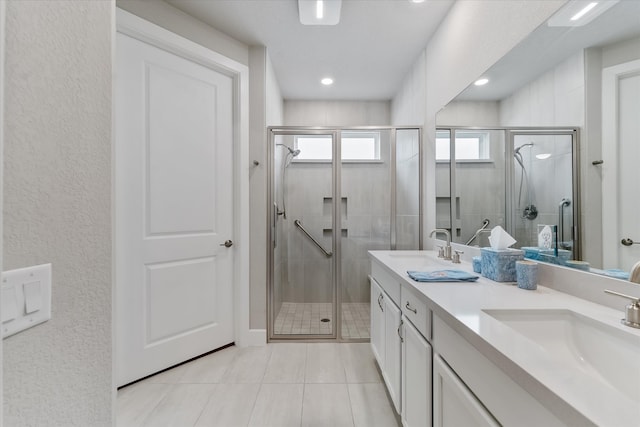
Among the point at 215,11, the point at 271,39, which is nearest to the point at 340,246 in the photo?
the point at 271,39

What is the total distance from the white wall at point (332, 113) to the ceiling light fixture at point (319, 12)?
1.67 meters

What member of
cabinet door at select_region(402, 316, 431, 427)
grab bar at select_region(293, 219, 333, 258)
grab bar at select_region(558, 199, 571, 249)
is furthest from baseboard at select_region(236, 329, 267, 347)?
grab bar at select_region(558, 199, 571, 249)

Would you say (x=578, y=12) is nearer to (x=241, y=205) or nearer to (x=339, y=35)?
(x=339, y=35)

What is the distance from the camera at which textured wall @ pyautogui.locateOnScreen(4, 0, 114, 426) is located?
20.0 inches

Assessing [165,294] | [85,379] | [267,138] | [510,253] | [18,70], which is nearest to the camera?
[18,70]

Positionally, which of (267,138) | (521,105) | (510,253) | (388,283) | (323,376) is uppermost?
(267,138)

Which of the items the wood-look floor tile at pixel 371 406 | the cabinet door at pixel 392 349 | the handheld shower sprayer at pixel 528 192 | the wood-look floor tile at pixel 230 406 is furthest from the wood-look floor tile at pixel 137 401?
the handheld shower sprayer at pixel 528 192

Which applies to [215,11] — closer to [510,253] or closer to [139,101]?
[139,101]

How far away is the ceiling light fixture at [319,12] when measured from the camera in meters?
2.00

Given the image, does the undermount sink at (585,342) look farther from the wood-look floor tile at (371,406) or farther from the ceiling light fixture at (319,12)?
the ceiling light fixture at (319,12)

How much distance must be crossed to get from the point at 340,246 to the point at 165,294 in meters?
1.50

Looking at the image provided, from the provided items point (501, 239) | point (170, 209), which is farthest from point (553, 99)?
point (170, 209)

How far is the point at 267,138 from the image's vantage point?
8.71ft

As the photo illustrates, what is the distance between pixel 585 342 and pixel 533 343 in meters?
0.29
